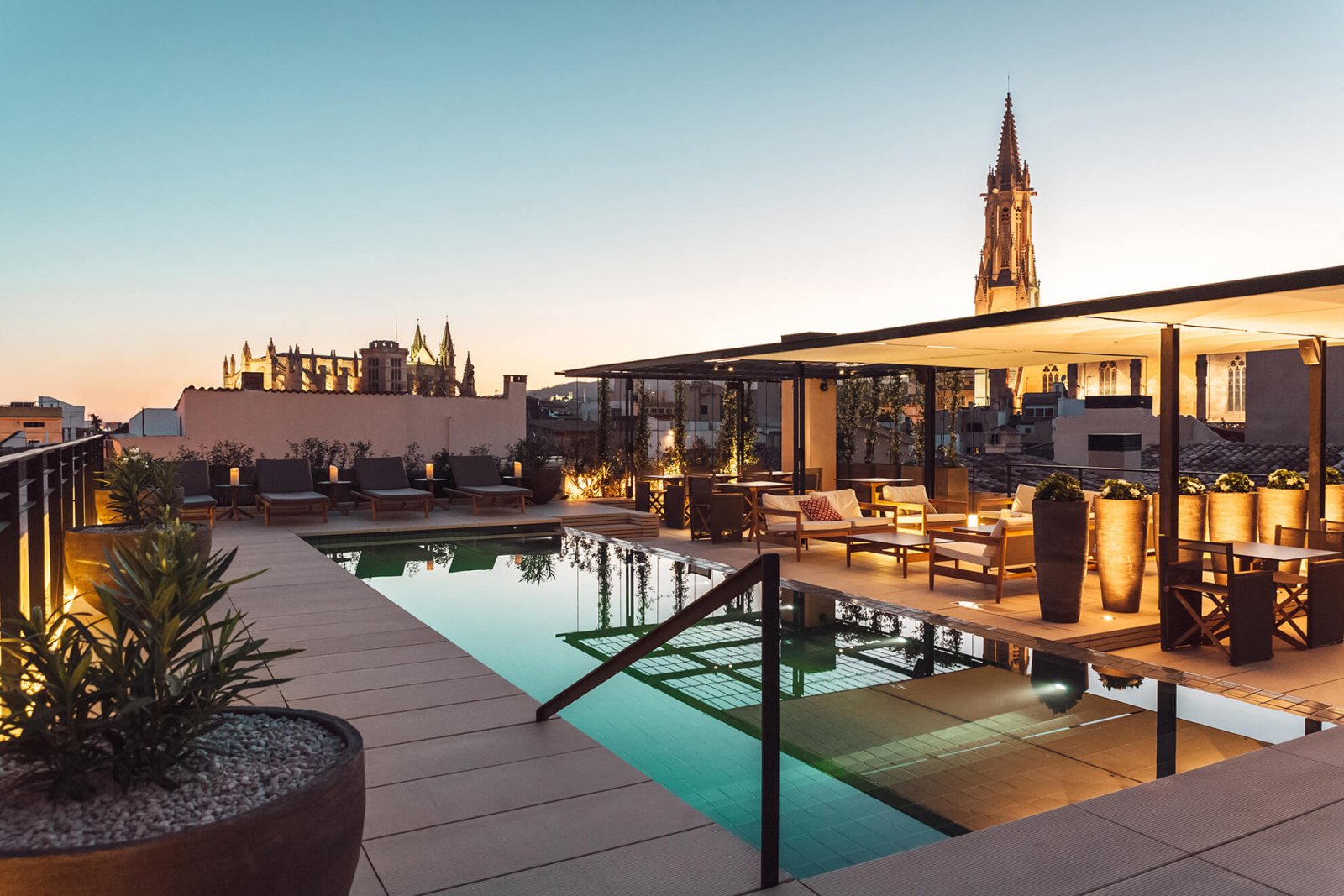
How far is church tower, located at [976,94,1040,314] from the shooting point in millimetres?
86062

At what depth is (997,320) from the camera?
756 cm

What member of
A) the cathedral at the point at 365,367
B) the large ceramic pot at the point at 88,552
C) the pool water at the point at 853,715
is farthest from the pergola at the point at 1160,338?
the cathedral at the point at 365,367

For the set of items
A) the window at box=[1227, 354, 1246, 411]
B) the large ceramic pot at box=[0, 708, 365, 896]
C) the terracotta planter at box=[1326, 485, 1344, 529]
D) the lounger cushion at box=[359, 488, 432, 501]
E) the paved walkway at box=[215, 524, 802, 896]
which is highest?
the window at box=[1227, 354, 1246, 411]

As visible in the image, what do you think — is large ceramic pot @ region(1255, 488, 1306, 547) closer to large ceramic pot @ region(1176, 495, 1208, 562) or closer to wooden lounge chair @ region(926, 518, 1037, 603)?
large ceramic pot @ region(1176, 495, 1208, 562)

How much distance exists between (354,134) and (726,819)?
14752mm

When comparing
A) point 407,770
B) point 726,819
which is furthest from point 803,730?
point 407,770

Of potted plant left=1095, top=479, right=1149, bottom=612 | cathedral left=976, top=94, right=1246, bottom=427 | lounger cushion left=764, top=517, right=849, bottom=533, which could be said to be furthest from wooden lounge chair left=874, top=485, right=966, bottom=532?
cathedral left=976, top=94, right=1246, bottom=427

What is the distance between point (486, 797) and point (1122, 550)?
5.87 m

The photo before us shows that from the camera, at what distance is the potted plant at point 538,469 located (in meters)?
15.5

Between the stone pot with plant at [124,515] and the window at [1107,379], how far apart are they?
8761cm

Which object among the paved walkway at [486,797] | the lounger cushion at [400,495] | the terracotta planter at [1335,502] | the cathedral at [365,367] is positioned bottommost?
the paved walkway at [486,797]

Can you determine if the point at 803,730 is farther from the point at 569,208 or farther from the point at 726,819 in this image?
the point at 569,208

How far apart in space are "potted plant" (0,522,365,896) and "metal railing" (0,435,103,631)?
0.90 feet

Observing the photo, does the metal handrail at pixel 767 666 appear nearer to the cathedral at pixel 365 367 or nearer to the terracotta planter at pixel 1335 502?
the terracotta planter at pixel 1335 502
